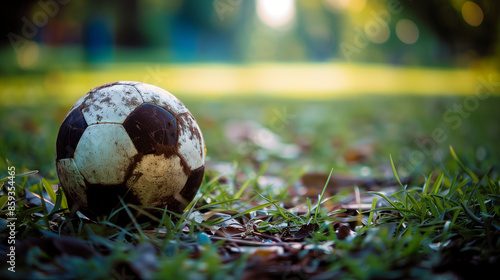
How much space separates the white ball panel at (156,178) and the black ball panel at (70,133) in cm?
32

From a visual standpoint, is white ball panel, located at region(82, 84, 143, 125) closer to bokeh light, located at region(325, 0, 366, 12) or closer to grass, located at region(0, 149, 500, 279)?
grass, located at region(0, 149, 500, 279)

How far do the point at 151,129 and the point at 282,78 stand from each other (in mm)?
14760

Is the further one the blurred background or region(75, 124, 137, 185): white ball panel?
the blurred background

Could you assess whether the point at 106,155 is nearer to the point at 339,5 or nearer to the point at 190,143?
the point at 190,143

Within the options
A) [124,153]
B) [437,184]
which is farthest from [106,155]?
[437,184]

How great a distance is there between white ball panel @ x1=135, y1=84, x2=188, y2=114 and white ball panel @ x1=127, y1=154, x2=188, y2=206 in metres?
0.27

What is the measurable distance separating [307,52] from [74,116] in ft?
107

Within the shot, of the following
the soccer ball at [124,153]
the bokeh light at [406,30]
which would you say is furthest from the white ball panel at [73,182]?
the bokeh light at [406,30]

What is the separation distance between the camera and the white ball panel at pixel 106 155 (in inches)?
76.5

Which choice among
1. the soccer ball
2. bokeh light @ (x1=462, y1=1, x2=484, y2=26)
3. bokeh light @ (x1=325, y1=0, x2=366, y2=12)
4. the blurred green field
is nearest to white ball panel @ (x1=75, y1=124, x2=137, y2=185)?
the soccer ball

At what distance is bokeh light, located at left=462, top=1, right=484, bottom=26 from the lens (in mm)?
14133

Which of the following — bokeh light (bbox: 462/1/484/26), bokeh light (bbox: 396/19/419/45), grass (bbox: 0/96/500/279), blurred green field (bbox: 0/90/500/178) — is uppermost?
bokeh light (bbox: 462/1/484/26)

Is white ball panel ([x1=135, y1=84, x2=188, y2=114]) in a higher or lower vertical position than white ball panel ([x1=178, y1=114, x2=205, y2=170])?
higher

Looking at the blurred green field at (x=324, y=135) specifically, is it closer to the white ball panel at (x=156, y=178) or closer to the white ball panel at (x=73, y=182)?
the white ball panel at (x=73, y=182)
